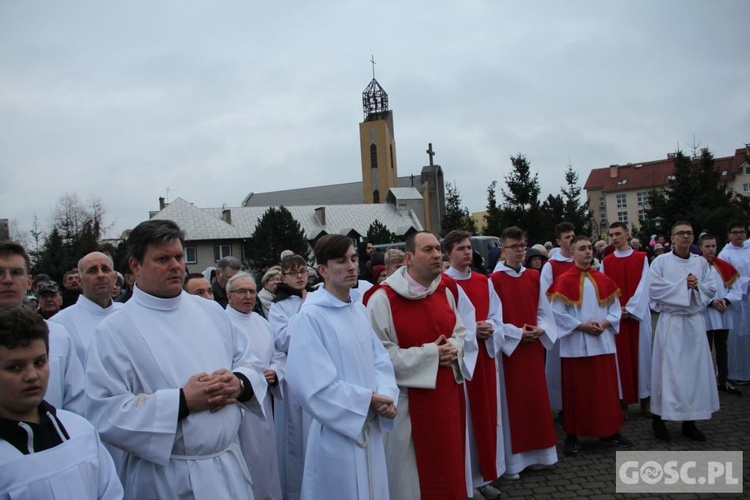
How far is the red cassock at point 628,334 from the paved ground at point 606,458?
0.41 m

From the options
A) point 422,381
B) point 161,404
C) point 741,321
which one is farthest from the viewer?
point 741,321

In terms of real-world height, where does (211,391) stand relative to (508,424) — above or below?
above

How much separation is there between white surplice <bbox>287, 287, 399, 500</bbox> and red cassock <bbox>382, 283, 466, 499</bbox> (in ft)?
2.27

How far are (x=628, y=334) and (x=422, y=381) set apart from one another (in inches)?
180

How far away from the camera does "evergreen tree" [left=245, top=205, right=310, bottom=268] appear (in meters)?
46.8

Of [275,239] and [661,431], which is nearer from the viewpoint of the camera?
[661,431]

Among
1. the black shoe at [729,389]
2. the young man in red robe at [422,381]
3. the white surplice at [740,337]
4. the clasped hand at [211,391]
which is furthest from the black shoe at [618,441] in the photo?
the clasped hand at [211,391]

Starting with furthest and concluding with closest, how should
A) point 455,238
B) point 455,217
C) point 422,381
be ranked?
point 455,217 < point 455,238 < point 422,381

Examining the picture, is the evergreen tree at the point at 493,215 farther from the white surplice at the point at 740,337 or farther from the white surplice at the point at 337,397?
the white surplice at the point at 337,397

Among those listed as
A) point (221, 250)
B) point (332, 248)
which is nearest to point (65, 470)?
point (332, 248)

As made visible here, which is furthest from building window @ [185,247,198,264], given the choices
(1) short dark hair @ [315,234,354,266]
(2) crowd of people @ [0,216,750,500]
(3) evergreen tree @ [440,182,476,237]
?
(1) short dark hair @ [315,234,354,266]

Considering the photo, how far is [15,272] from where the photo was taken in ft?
11.2

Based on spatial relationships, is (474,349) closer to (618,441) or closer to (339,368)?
(339,368)

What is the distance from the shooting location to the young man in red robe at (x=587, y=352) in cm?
631
